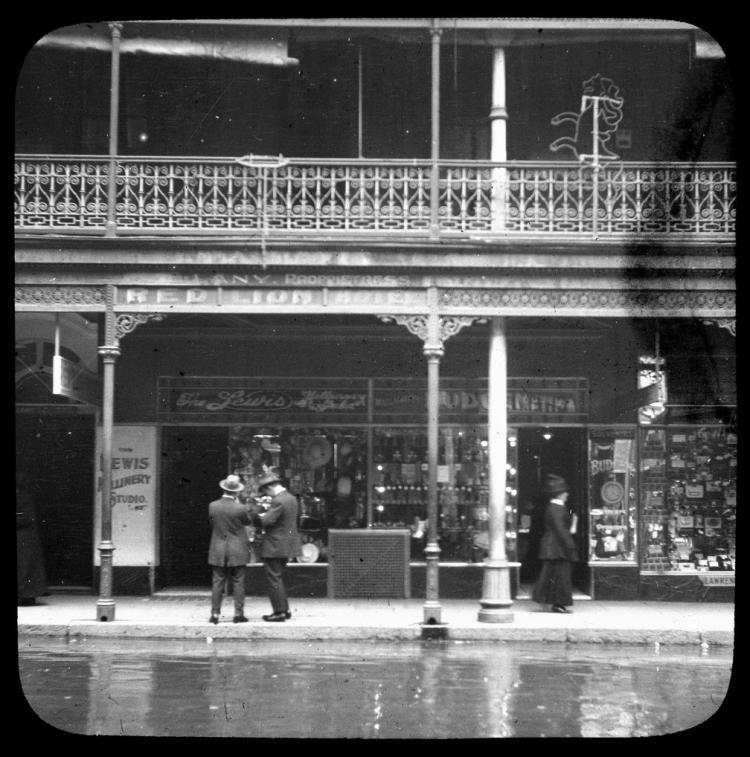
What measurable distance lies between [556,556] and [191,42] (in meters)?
7.88

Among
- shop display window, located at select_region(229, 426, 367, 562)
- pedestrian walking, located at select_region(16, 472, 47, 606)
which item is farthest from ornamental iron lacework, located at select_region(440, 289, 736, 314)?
pedestrian walking, located at select_region(16, 472, 47, 606)

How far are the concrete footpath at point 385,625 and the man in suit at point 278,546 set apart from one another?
0.78 feet

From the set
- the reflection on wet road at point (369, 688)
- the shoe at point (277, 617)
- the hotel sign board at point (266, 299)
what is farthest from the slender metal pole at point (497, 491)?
the shoe at point (277, 617)

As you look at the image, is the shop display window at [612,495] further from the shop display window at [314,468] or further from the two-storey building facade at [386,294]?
the shop display window at [314,468]

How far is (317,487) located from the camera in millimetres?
16641

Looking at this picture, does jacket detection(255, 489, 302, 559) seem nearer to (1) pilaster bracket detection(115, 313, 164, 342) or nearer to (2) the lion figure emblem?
(1) pilaster bracket detection(115, 313, 164, 342)

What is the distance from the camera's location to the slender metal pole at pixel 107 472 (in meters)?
14.1

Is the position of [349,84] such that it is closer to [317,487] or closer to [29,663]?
[317,487]

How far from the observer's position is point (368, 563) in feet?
53.7

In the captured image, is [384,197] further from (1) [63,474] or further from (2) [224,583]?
(1) [63,474]

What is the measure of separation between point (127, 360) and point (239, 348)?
1.58m

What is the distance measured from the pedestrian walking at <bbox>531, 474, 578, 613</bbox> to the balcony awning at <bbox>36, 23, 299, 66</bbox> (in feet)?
21.1

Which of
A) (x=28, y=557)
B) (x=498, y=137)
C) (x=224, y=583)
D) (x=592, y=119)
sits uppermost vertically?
(x=592, y=119)

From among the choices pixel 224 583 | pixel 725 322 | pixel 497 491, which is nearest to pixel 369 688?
pixel 224 583
